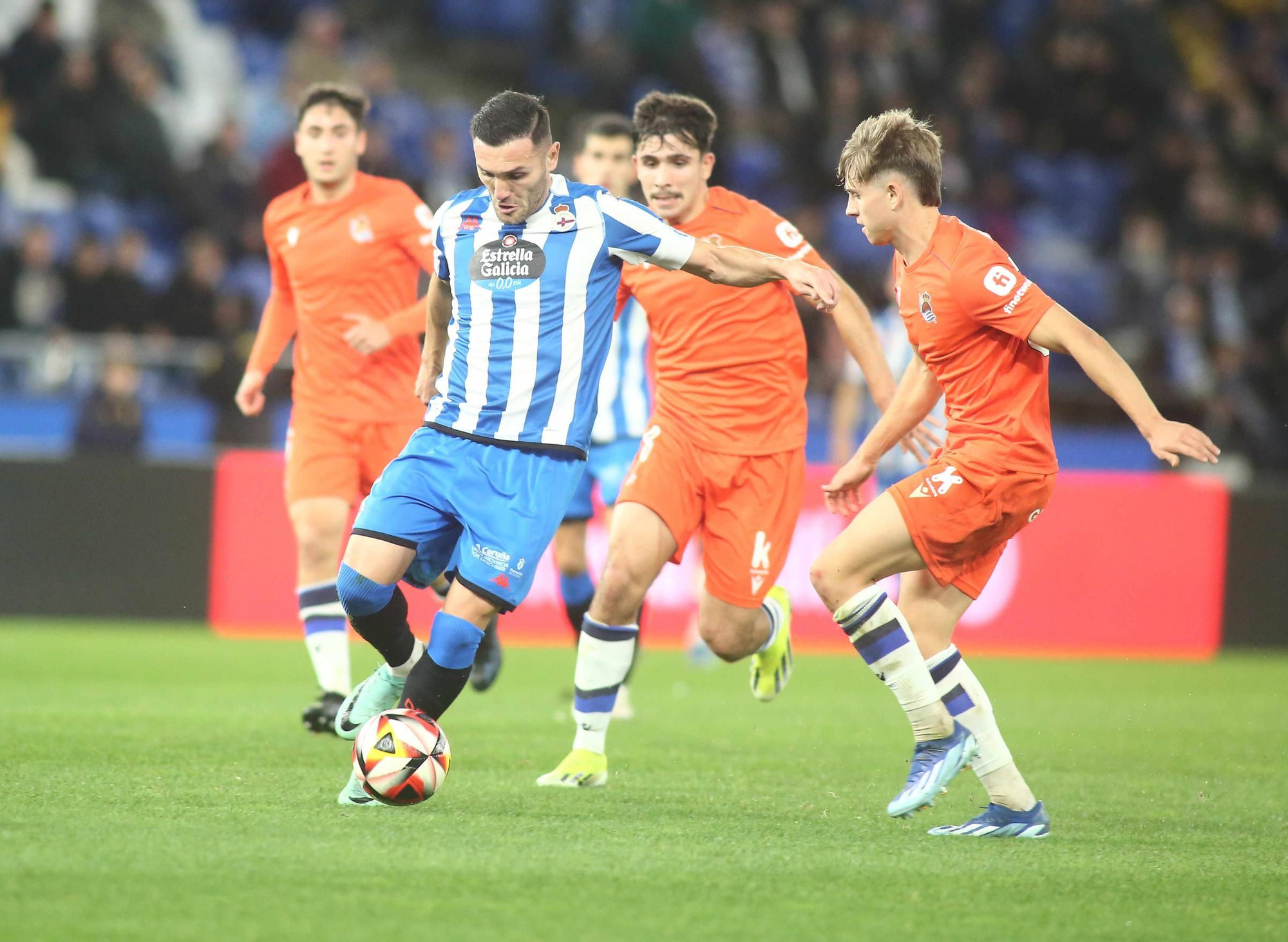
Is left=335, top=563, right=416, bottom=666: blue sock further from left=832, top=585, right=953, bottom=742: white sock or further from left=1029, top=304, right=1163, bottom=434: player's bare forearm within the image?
left=1029, top=304, right=1163, bottom=434: player's bare forearm

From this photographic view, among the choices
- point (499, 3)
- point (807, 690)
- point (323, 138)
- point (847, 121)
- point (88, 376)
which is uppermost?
point (499, 3)

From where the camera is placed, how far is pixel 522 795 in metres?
5.75

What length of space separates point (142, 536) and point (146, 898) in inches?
341

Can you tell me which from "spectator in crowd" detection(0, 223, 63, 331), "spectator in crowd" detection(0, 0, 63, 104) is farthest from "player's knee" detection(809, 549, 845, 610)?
"spectator in crowd" detection(0, 0, 63, 104)

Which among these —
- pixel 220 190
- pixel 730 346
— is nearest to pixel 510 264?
pixel 730 346

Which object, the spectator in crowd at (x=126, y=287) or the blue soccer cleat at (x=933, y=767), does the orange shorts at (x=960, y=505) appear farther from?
the spectator in crowd at (x=126, y=287)

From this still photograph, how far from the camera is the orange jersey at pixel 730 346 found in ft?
22.1

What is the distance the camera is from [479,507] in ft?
17.8

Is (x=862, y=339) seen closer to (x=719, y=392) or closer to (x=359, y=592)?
(x=719, y=392)

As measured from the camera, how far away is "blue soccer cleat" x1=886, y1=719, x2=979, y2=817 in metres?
5.44

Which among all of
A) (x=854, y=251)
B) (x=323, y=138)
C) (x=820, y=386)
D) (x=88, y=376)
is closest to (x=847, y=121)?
(x=854, y=251)

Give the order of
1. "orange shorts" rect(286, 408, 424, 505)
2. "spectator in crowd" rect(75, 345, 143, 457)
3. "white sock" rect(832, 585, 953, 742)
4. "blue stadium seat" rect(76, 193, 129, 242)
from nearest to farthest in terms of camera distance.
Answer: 1. "white sock" rect(832, 585, 953, 742)
2. "orange shorts" rect(286, 408, 424, 505)
3. "spectator in crowd" rect(75, 345, 143, 457)
4. "blue stadium seat" rect(76, 193, 129, 242)

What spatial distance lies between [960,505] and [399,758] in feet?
6.31

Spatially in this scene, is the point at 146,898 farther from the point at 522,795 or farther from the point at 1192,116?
the point at 1192,116
